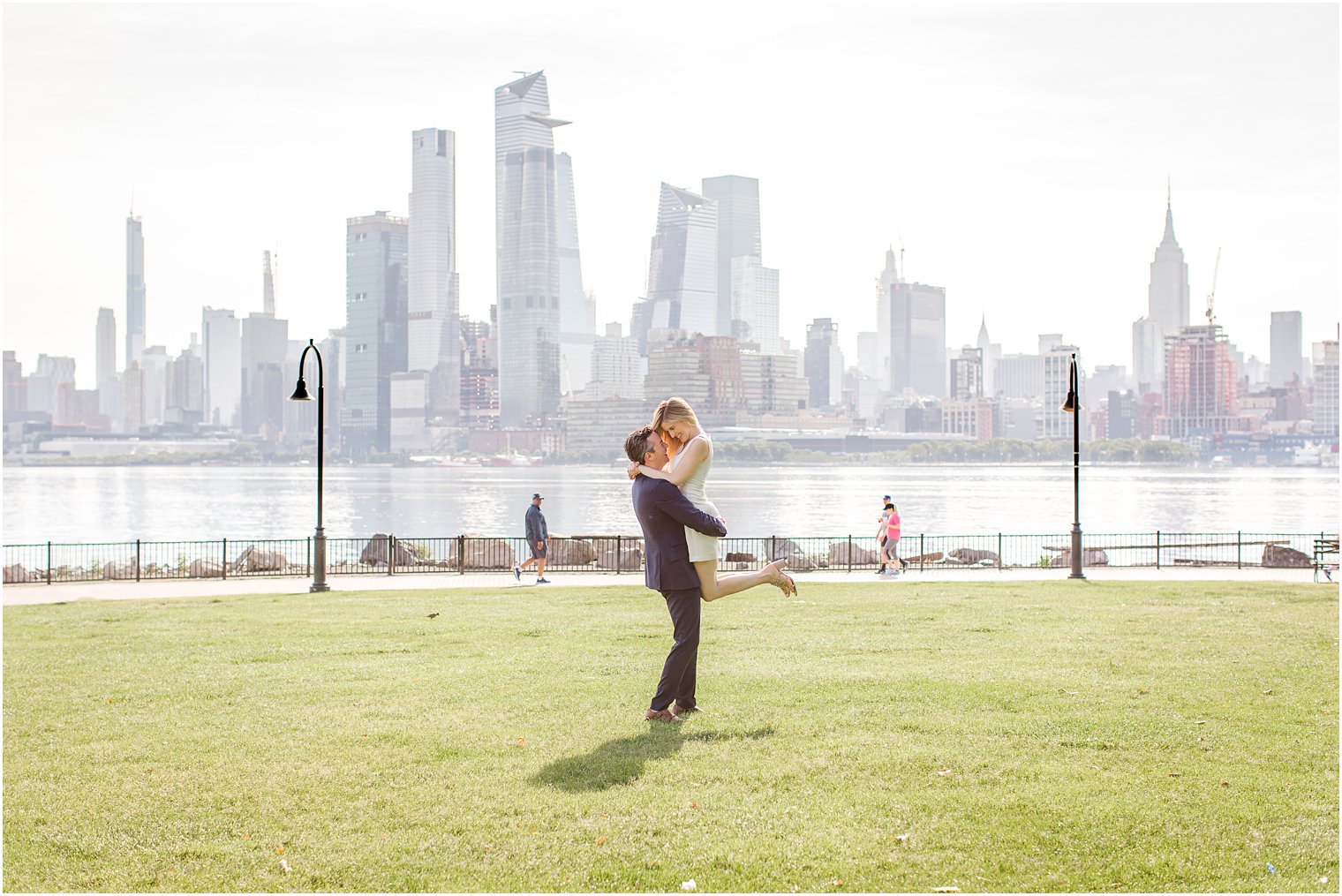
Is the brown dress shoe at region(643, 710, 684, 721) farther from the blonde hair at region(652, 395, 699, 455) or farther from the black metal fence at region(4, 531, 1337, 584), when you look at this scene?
the black metal fence at region(4, 531, 1337, 584)

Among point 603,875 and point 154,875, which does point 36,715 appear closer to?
point 154,875

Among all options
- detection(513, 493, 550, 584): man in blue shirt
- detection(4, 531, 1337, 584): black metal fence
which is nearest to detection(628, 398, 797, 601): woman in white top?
detection(513, 493, 550, 584): man in blue shirt

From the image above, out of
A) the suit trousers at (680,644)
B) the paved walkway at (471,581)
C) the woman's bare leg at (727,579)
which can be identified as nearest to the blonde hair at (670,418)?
the woman's bare leg at (727,579)

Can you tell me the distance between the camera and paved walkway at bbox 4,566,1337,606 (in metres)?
23.5

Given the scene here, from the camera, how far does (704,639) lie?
14414mm

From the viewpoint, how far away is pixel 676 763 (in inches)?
324

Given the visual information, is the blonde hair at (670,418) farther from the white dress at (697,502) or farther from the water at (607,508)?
the water at (607,508)

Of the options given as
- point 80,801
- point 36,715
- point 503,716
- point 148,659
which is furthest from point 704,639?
point 80,801

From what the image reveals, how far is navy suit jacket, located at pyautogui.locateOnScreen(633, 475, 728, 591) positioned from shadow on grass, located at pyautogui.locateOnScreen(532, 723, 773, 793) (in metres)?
1.09

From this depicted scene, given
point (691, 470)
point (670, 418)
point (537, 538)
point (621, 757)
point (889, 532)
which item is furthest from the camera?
point (889, 532)

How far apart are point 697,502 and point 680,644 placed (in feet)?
3.65

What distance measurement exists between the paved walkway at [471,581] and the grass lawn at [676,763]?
8.84 meters

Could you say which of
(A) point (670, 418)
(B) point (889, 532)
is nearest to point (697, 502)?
(A) point (670, 418)

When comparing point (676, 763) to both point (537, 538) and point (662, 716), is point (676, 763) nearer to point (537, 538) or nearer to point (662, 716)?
point (662, 716)
